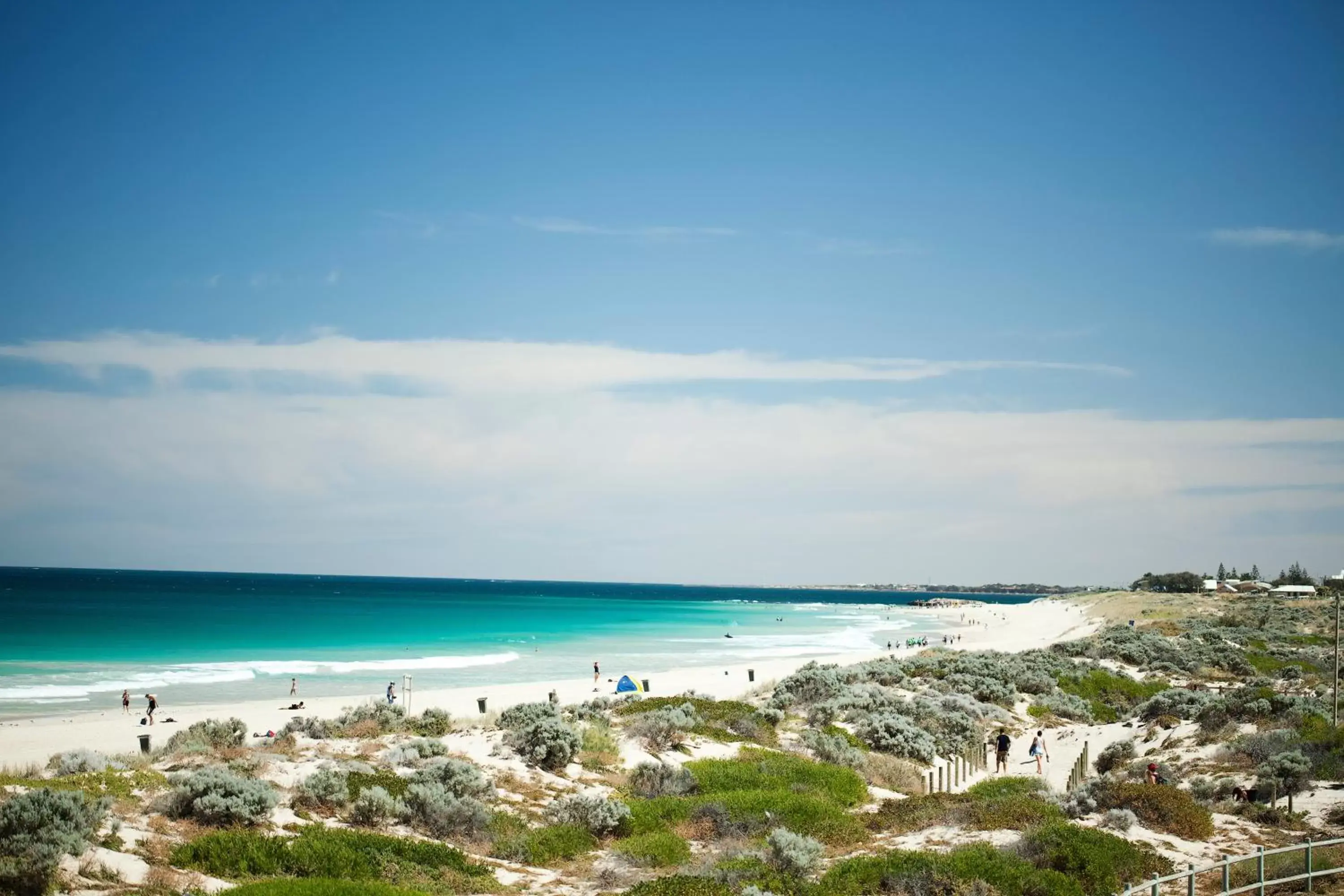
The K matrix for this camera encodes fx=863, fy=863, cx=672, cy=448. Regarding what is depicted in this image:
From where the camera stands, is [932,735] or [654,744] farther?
[932,735]

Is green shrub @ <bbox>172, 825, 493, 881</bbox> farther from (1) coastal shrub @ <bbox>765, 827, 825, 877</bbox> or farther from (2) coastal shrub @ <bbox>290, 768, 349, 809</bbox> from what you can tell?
(1) coastal shrub @ <bbox>765, 827, 825, 877</bbox>

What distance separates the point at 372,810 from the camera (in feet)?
46.1

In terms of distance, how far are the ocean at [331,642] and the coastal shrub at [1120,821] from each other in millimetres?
34014

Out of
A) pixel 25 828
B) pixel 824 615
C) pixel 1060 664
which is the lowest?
pixel 824 615

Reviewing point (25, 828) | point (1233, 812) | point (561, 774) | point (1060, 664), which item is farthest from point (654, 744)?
point (1060, 664)

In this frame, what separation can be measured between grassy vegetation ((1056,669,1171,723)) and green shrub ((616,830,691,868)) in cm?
2407

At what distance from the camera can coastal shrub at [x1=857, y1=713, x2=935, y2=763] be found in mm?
23641

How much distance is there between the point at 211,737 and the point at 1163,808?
760 inches

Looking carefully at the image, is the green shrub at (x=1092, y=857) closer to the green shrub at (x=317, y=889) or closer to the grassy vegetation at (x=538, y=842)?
the grassy vegetation at (x=538, y=842)

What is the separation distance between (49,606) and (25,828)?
4294 inches

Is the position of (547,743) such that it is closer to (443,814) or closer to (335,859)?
(443,814)

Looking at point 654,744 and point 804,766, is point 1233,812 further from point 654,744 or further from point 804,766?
point 654,744

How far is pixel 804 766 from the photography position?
19.1m

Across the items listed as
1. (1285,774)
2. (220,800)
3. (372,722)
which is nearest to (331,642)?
(372,722)
